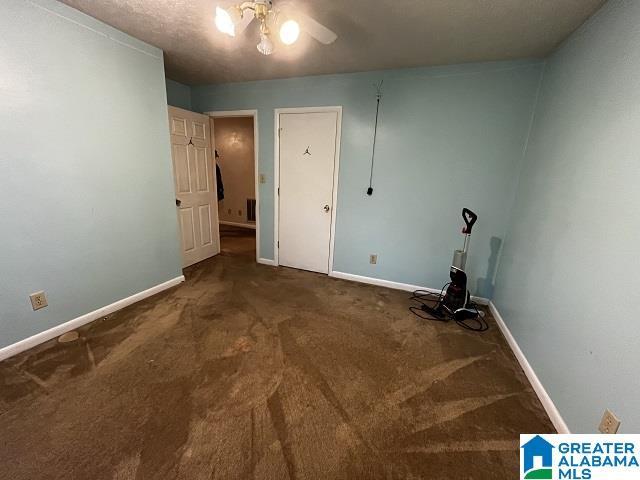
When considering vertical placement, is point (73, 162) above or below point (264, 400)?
above

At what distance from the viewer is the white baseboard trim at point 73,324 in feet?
5.96

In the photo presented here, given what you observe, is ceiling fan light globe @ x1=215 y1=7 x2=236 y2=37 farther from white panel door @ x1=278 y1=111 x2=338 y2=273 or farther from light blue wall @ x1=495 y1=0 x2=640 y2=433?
light blue wall @ x1=495 y1=0 x2=640 y2=433

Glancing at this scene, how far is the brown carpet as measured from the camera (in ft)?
A: 4.04

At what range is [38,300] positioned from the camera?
1908mm

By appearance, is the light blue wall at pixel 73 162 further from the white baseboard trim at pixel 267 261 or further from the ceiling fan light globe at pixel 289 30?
the ceiling fan light globe at pixel 289 30

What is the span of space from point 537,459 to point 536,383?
612 mm

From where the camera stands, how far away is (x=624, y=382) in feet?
3.57

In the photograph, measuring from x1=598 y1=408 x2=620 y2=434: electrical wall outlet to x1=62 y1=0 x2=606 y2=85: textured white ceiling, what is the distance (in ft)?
7.22

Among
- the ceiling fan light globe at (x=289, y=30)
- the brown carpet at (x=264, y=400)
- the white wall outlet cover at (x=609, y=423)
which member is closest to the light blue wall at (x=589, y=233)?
the white wall outlet cover at (x=609, y=423)

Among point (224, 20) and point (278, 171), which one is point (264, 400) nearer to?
point (224, 20)

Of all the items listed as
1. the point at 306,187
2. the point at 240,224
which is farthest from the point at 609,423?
the point at 240,224

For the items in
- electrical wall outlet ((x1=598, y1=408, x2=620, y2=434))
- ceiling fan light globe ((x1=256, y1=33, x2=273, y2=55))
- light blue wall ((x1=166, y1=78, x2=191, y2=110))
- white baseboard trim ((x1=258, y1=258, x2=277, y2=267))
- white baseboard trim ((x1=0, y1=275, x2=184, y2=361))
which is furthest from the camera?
white baseboard trim ((x1=258, y1=258, x2=277, y2=267))

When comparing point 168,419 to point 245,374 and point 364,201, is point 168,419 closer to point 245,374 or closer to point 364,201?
point 245,374

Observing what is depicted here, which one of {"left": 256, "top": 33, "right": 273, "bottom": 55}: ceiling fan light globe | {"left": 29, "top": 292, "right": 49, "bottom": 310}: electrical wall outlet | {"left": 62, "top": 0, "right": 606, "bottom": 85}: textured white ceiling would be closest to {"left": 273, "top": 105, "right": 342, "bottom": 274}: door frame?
{"left": 62, "top": 0, "right": 606, "bottom": 85}: textured white ceiling
